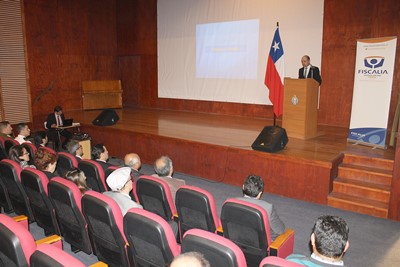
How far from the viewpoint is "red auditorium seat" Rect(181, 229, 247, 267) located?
1.69 metres

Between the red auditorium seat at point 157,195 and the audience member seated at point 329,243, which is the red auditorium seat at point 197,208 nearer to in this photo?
the red auditorium seat at point 157,195

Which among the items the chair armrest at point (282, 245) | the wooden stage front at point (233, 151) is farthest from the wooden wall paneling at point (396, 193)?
the chair armrest at point (282, 245)

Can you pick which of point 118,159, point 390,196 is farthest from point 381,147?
point 118,159

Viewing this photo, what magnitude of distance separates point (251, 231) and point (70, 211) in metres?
1.45

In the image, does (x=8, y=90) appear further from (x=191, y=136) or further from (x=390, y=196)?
(x=390, y=196)

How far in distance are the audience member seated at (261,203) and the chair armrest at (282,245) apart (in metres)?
0.06

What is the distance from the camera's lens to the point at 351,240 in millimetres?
3662

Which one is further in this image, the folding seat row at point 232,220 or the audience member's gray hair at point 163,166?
the audience member's gray hair at point 163,166

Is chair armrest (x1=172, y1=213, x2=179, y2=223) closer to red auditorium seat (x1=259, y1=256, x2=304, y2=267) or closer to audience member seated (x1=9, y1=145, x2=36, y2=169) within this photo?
red auditorium seat (x1=259, y1=256, x2=304, y2=267)

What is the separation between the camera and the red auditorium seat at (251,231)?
2.43 m

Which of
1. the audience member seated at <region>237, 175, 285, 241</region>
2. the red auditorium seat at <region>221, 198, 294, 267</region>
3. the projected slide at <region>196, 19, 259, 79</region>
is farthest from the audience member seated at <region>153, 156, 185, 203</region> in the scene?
the projected slide at <region>196, 19, 259, 79</region>

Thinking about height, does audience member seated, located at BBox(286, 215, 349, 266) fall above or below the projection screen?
below

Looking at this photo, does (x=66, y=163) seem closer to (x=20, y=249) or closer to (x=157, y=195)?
(x=157, y=195)

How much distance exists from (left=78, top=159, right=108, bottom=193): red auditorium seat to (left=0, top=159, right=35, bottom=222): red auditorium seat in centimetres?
64
